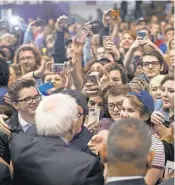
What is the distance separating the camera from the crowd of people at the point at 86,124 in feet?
7.61

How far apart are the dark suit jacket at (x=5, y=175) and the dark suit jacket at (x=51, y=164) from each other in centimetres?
4

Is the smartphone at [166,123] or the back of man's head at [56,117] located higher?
the back of man's head at [56,117]

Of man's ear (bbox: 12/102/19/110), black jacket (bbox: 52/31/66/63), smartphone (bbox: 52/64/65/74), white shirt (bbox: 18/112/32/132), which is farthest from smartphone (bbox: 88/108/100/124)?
black jacket (bbox: 52/31/66/63)

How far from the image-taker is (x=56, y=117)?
9.08 ft

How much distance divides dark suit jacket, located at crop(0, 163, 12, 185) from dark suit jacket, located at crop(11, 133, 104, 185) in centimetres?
4

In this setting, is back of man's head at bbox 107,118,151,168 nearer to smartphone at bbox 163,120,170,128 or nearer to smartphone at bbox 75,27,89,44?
smartphone at bbox 163,120,170,128

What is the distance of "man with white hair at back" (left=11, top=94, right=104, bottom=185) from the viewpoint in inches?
103

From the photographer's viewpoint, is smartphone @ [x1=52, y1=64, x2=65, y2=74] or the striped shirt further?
smartphone @ [x1=52, y1=64, x2=65, y2=74]

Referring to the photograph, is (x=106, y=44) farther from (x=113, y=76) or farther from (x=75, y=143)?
(x=75, y=143)

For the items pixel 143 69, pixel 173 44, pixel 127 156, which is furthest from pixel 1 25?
pixel 127 156

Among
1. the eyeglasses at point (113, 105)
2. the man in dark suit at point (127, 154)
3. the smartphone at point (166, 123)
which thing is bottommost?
the smartphone at point (166, 123)

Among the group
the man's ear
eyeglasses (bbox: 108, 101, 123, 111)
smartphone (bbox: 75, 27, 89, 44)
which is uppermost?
smartphone (bbox: 75, 27, 89, 44)

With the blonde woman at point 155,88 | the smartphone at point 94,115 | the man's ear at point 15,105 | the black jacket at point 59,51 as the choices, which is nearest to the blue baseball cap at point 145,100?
the smartphone at point 94,115

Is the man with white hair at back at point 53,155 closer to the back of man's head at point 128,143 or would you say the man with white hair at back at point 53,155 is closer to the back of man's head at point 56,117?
the back of man's head at point 56,117
